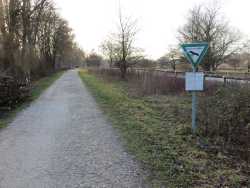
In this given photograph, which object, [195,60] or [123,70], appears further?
[123,70]

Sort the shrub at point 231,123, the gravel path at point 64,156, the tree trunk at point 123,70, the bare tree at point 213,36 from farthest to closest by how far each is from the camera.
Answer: the bare tree at point 213,36, the tree trunk at point 123,70, the shrub at point 231,123, the gravel path at point 64,156

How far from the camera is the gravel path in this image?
12.8ft

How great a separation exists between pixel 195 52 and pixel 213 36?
111 ft

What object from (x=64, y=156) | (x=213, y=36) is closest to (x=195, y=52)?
(x=64, y=156)

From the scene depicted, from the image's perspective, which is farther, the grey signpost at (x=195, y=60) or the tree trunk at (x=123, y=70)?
the tree trunk at (x=123, y=70)

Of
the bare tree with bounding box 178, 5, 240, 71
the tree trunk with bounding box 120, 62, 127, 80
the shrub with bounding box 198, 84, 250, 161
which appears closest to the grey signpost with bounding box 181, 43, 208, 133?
the shrub with bounding box 198, 84, 250, 161

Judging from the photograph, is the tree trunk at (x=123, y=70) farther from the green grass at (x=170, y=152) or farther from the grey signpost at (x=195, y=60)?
the grey signpost at (x=195, y=60)

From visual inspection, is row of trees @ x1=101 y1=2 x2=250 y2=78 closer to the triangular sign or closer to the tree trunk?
the tree trunk

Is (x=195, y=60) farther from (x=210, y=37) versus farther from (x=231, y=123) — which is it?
(x=210, y=37)

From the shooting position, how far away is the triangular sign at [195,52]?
624 centimetres

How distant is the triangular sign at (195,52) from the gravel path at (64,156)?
267 cm

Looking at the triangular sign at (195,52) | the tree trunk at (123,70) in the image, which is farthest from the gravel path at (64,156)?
the tree trunk at (123,70)

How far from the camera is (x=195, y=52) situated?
629 centimetres

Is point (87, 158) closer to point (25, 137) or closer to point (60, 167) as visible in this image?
point (60, 167)
